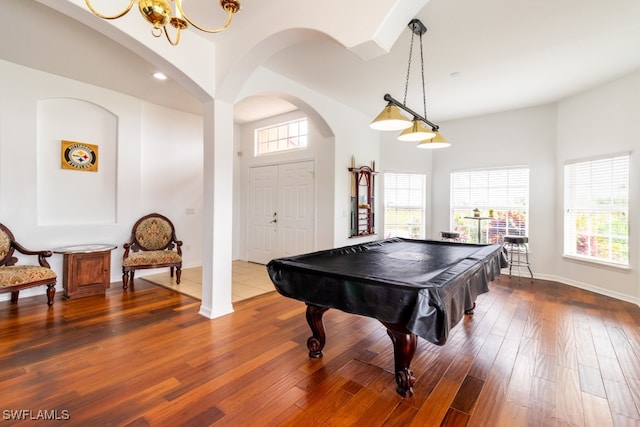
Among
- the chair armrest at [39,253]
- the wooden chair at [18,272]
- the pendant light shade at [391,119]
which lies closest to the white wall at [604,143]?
the pendant light shade at [391,119]

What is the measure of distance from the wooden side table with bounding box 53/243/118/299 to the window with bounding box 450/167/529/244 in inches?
225

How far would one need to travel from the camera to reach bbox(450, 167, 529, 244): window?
515cm

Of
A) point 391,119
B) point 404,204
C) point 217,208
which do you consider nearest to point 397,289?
point 391,119

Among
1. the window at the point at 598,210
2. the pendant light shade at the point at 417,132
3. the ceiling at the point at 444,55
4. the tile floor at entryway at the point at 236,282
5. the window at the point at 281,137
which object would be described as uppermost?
the ceiling at the point at 444,55

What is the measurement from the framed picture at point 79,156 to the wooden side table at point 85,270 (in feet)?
3.75

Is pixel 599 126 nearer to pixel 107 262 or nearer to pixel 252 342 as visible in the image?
pixel 252 342

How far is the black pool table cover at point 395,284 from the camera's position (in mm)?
1568

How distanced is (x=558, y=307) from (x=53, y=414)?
4.74 m

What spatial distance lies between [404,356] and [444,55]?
125 inches

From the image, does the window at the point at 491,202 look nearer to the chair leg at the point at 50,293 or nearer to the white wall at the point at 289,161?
the white wall at the point at 289,161

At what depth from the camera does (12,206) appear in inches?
141

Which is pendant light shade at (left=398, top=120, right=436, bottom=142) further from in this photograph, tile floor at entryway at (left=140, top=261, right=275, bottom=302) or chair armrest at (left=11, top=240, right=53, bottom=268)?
chair armrest at (left=11, top=240, right=53, bottom=268)

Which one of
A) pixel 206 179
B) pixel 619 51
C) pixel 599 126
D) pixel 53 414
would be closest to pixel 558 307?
pixel 599 126

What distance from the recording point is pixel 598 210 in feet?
14.0
